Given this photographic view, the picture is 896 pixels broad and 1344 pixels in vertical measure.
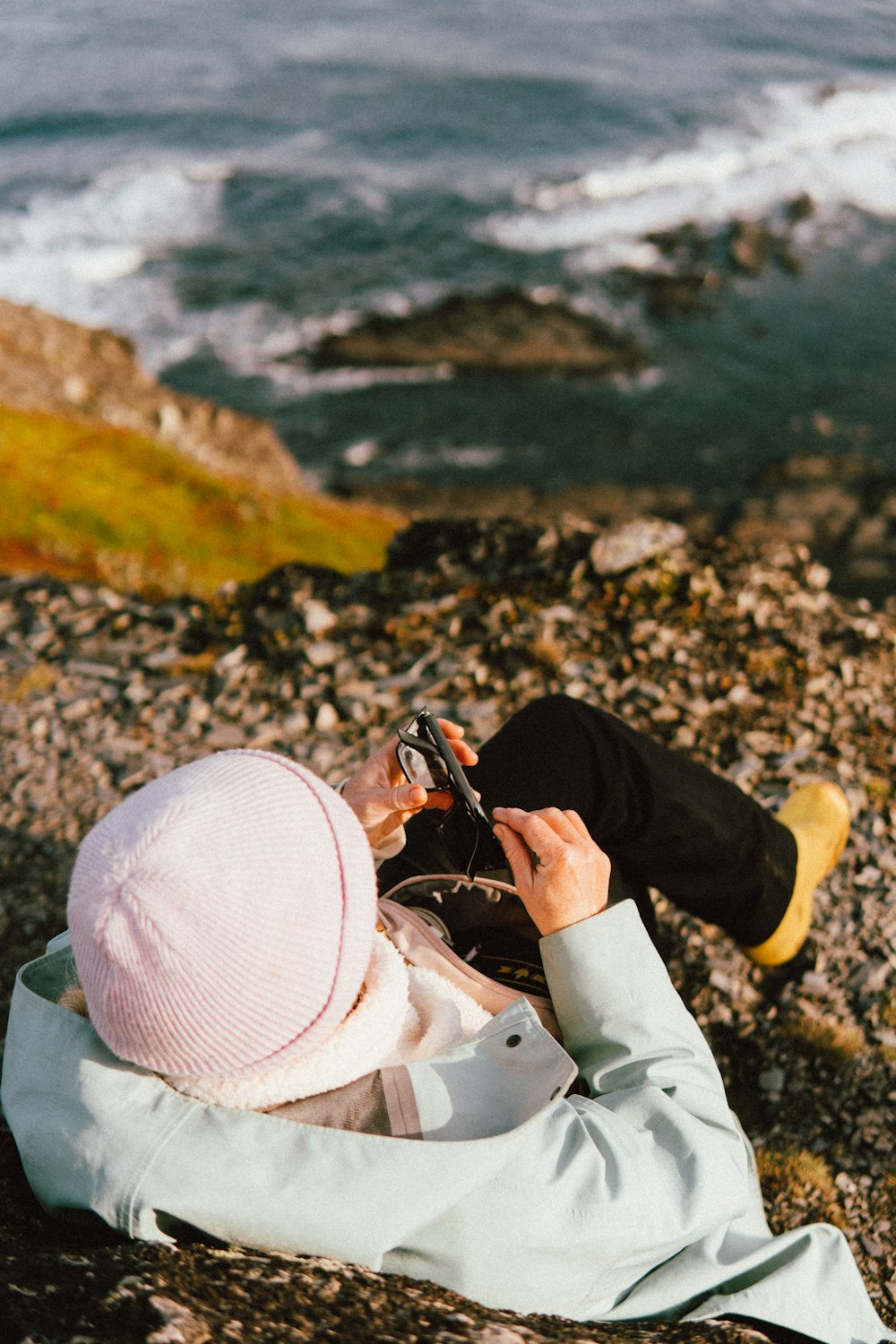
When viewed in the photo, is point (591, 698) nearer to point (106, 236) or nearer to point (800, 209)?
point (800, 209)

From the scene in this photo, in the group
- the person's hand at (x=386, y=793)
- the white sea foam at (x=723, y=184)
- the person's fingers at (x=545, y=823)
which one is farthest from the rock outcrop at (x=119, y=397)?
the person's fingers at (x=545, y=823)

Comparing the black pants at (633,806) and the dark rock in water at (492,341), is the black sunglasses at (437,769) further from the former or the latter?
the dark rock in water at (492,341)

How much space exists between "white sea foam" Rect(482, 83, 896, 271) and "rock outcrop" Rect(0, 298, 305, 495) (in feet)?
41.1

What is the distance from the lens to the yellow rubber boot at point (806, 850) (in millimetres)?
4395

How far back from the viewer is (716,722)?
6.19m

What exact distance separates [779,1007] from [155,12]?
6212 cm

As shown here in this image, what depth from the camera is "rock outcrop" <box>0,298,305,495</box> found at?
18.6m

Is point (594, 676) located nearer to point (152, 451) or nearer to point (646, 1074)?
point (646, 1074)

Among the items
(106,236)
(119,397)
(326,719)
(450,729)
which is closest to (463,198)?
(106,236)

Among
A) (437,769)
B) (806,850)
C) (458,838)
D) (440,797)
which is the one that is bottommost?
(806,850)

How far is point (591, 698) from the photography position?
20.8ft

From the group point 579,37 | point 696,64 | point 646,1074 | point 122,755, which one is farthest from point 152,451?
point 579,37

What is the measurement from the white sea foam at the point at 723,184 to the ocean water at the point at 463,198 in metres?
0.15

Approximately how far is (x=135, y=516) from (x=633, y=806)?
31.2ft
